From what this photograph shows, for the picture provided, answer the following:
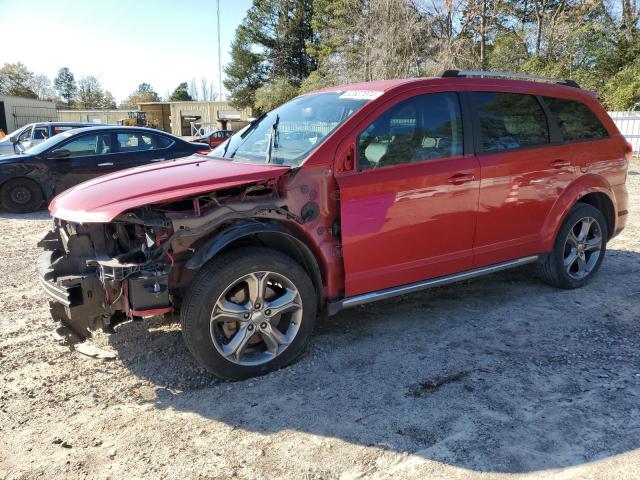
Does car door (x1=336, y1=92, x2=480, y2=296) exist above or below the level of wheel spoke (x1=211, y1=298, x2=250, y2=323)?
above

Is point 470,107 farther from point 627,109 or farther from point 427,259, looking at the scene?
point 627,109

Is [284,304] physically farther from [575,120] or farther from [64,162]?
[64,162]

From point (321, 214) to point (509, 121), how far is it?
2.03m

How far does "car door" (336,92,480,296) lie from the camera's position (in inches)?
141

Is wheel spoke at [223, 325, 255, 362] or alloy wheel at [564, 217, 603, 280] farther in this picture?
alloy wheel at [564, 217, 603, 280]

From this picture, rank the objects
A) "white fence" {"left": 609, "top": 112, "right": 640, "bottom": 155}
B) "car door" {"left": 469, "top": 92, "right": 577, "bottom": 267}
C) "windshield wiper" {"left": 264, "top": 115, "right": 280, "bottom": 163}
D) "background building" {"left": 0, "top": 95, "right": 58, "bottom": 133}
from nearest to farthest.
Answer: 1. "windshield wiper" {"left": 264, "top": 115, "right": 280, "bottom": 163}
2. "car door" {"left": 469, "top": 92, "right": 577, "bottom": 267}
3. "white fence" {"left": 609, "top": 112, "right": 640, "bottom": 155}
4. "background building" {"left": 0, "top": 95, "right": 58, "bottom": 133}

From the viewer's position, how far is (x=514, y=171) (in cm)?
427

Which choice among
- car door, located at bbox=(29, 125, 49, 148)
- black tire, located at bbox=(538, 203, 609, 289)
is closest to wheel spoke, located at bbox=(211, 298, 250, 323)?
black tire, located at bbox=(538, 203, 609, 289)

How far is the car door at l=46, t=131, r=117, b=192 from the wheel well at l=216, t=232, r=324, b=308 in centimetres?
684

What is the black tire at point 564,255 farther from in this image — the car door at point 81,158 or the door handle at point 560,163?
the car door at point 81,158

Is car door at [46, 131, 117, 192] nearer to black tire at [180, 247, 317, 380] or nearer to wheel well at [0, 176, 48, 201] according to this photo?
wheel well at [0, 176, 48, 201]

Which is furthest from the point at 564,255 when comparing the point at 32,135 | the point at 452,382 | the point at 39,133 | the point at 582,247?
the point at 32,135

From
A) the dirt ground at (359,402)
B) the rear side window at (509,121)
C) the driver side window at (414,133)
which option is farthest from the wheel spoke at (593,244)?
the driver side window at (414,133)

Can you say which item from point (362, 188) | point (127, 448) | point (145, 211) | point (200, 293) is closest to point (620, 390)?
point (362, 188)
